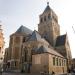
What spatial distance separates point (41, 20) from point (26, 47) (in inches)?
644

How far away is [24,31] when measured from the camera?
1666 inches

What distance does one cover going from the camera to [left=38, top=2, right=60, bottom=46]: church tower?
45.4m

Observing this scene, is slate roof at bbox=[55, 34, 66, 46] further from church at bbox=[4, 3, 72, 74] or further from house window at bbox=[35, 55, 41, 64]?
house window at bbox=[35, 55, 41, 64]

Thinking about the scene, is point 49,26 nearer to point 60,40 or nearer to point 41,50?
point 60,40

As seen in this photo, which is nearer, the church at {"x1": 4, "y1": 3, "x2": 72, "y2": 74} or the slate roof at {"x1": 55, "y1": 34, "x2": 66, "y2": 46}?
the church at {"x1": 4, "y1": 3, "x2": 72, "y2": 74}

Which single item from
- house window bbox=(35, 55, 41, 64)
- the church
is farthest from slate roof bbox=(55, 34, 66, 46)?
house window bbox=(35, 55, 41, 64)

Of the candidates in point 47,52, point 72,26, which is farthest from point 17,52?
point 72,26

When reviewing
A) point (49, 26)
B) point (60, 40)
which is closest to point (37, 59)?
point (60, 40)

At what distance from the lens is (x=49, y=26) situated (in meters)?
46.0

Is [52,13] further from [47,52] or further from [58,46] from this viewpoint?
[47,52]

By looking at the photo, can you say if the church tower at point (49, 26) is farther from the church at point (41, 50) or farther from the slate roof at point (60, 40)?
the slate roof at point (60, 40)

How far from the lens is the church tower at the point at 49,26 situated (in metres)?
45.4

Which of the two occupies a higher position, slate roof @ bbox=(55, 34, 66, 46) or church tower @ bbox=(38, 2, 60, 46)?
church tower @ bbox=(38, 2, 60, 46)

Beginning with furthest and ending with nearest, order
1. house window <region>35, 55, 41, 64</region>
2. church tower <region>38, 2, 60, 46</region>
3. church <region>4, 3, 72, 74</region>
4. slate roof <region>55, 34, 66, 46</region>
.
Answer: church tower <region>38, 2, 60, 46</region> → slate roof <region>55, 34, 66, 46</region> → church <region>4, 3, 72, 74</region> → house window <region>35, 55, 41, 64</region>
